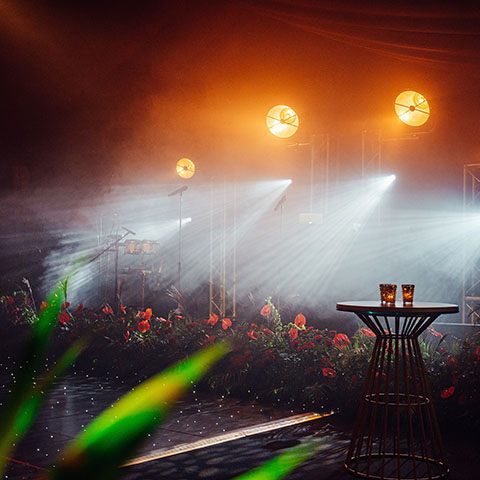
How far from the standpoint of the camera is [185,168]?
12562 mm

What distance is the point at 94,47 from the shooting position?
20.7 ft

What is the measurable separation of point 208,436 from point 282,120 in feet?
14.6

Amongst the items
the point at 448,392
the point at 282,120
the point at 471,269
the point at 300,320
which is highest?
the point at 282,120

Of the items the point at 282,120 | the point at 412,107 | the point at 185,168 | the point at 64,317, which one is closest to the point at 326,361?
the point at 282,120

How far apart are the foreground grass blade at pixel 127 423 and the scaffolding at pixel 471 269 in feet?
14.9

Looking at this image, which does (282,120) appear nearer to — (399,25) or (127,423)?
(399,25)

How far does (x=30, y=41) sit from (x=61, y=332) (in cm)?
382

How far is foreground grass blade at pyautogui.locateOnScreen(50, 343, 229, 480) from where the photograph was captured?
3461 millimetres

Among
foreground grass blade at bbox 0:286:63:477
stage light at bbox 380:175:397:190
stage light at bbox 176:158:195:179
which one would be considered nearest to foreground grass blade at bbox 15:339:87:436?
foreground grass blade at bbox 0:286:63:477

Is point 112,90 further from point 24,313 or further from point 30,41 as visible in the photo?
point 24,313

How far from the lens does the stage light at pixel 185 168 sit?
41.0 feet

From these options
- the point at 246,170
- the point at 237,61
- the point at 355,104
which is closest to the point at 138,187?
the point at 246,170

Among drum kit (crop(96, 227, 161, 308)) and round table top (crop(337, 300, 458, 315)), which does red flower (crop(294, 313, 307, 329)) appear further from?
drum kit (crop(96, 227, 161, 308))

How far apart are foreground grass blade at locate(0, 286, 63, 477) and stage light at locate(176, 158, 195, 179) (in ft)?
14.4
